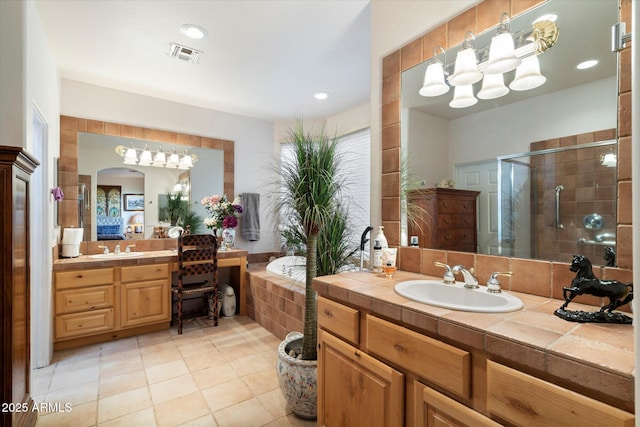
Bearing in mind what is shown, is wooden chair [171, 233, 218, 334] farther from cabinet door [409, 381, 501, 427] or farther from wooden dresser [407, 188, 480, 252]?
cabinet door [409, 381, 501, 427]

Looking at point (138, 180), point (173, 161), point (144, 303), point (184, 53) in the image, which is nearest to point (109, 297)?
point (144, 303)

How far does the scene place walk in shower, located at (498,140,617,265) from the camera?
109cm

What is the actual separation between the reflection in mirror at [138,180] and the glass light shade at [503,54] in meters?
3.33

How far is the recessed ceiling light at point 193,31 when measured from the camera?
210 centimetres

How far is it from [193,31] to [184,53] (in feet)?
1.16

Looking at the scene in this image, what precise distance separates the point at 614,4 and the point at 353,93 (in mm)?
2401

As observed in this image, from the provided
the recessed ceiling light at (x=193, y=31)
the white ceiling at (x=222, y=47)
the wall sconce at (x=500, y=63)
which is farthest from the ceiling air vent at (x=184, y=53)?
the wall sconce at (x=500, y=63)

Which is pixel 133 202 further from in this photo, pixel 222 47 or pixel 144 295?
pixel 222 47

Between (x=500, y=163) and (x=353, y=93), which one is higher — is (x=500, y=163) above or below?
below

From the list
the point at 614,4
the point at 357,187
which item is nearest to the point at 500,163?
the point at 614,4

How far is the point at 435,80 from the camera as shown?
A: 1.57 metres

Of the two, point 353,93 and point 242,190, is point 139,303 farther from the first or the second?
point 353,93

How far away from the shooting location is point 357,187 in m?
3.57

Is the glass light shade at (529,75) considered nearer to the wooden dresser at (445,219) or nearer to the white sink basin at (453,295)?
the wooden dresser at (445,219)
